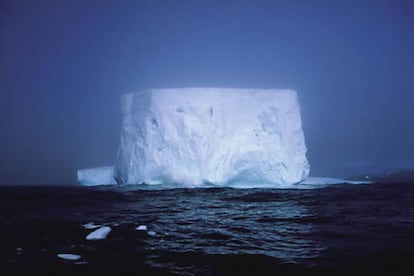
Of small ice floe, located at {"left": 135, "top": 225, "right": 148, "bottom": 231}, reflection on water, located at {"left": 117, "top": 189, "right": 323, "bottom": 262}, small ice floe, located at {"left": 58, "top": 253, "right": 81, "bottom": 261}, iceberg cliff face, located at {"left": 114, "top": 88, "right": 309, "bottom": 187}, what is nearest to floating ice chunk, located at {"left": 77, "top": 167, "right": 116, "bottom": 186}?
iceberg cliff face, located at {"left": 114, "top": 88, "right": 309, "bottom": 187}

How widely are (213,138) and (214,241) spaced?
1160cm

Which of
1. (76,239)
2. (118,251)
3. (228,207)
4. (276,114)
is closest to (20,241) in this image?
(76,239)

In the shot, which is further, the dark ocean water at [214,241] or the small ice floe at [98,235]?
the small ice floe at [98,235]

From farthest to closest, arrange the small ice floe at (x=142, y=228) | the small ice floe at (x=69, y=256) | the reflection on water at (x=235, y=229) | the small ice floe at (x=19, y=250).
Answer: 1. the small ice floe at (x=142, y=228)
2. the reflection on water at (x=235, y=229)
3. the small ice floe at (x=19, y=250)
4. the small ice floe at (x=69, y=256)

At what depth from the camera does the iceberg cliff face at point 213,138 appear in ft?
51.8

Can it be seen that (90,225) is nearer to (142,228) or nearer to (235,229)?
(142,228)

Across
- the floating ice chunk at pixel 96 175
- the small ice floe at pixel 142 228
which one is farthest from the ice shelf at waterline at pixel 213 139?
the small ice floe at pixel 142 228

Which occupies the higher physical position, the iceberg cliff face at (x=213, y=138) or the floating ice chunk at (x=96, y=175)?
the iceberg cliff face at (x=213, y=138)

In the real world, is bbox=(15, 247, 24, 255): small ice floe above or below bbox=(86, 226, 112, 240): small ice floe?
above

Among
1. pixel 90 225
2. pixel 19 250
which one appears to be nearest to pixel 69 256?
pixel 19 250

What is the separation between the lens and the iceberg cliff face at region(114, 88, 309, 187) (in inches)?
622

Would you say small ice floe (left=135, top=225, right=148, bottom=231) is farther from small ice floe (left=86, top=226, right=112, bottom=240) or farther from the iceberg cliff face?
the iceberg cliff face

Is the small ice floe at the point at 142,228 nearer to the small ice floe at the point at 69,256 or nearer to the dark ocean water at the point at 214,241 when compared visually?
the dark ocean water at the point at 214,241

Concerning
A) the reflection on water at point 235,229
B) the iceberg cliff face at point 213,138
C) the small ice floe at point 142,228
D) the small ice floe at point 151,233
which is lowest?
the reflection on water at point 235,229
